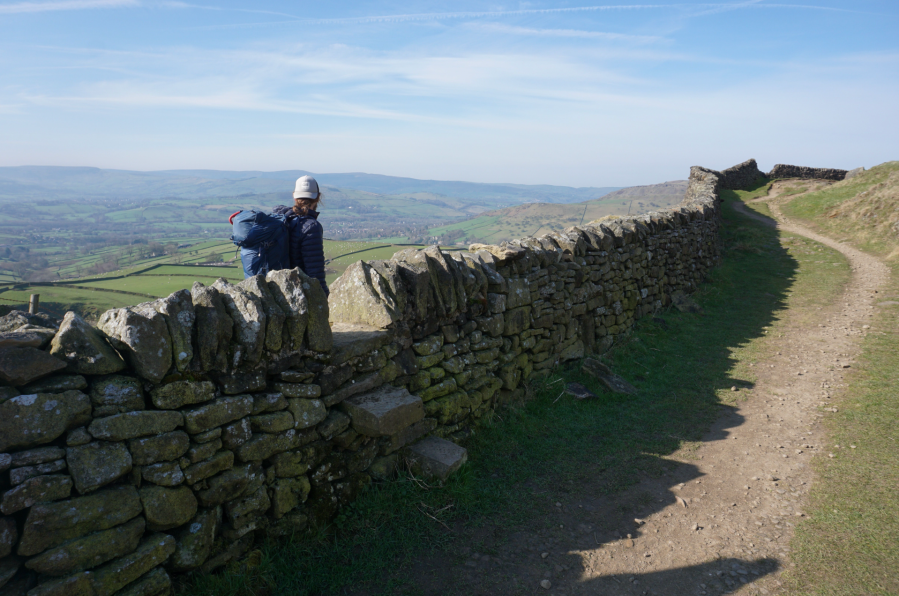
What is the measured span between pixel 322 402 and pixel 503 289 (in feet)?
11.0

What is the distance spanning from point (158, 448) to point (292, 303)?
1455mm

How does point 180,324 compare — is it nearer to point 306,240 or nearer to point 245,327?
point 245,327

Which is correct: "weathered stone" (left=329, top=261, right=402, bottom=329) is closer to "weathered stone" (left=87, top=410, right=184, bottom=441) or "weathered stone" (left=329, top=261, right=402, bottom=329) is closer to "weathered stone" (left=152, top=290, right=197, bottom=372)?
"weathered stone" (left=152, top=290, right=197, bottom=372)

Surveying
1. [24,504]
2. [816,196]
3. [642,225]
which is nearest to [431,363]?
[24,504]

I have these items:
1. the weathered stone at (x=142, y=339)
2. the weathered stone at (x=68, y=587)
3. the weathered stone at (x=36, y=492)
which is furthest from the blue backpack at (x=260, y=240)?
the weathered stone at (x=68, y=587)

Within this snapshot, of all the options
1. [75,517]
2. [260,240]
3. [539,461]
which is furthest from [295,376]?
[539,461]

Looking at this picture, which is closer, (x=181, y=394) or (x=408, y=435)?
(x=181, y=394)

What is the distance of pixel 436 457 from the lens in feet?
17.0

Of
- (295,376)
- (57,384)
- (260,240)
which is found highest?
(260,240)

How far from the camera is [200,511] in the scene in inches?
141

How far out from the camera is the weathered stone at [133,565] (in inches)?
118

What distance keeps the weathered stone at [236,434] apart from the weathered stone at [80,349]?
3.04 feet

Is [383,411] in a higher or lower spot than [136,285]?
higher

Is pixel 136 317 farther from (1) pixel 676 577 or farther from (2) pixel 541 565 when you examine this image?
(1) pixel 676 577
